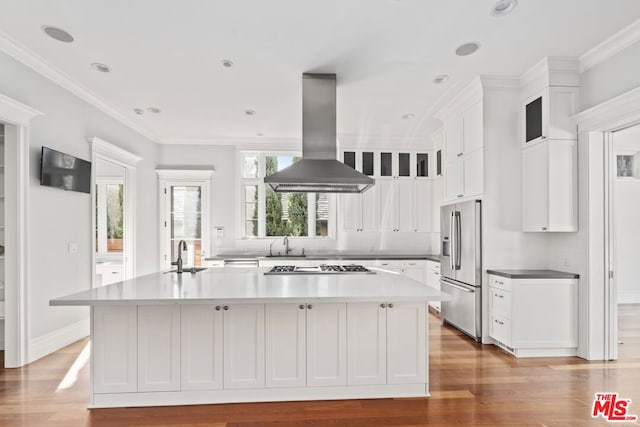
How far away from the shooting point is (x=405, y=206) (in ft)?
21.1

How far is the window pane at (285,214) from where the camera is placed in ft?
21.4

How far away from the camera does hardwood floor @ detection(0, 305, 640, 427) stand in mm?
2414

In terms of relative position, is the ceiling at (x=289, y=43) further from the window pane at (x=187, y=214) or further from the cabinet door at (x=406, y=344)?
the cabinet door at (x=406, y=344)

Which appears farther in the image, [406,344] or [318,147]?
[318,147]

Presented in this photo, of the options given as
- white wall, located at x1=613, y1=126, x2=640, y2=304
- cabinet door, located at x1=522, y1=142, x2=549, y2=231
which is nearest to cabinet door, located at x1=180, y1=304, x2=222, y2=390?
cabinet door, located at x1=522, y1=142, x2=549, y2=231

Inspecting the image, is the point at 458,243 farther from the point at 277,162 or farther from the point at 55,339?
the point at 55,339

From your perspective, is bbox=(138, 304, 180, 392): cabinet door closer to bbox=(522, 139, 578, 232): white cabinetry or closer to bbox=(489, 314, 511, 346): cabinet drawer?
bbox=(489, 314, 511, 346): cabinet drawer

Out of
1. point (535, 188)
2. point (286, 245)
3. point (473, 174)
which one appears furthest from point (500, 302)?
point (286, 245)

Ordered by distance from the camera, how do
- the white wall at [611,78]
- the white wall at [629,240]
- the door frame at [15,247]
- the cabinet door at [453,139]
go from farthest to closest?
the white wall at [629,240]
the cabinet door at [453,139]
the door frame at [15,247]
the white wall at [611,78]

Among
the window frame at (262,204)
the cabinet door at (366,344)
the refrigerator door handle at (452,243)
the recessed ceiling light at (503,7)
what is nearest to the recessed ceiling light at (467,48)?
the recessed ceiling light at (503,7)

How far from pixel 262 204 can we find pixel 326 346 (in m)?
4.09

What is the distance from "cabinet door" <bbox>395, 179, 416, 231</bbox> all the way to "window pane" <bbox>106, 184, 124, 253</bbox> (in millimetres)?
4825

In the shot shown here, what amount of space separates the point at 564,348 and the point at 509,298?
718 millimetres

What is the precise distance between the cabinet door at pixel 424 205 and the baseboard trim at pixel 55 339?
491cm
